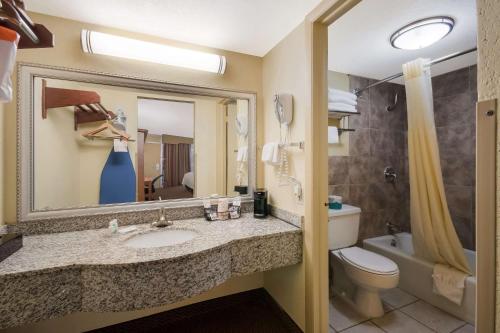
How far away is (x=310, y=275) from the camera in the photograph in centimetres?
139

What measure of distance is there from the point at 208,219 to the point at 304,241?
0.67 meters

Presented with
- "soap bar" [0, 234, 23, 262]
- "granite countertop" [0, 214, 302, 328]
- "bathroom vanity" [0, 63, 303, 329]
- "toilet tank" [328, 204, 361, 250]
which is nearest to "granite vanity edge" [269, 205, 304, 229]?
"bathroom vanity" [0, 63, 303, 329]

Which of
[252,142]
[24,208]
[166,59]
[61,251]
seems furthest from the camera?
[252,142]

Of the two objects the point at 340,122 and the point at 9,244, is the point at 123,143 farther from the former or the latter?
the point at 340,122

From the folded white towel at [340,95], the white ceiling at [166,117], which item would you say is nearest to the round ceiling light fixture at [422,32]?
the folded white towel at [340,95]

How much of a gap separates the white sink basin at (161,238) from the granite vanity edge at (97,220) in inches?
6.9

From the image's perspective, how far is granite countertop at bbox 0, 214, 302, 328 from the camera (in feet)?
3.06

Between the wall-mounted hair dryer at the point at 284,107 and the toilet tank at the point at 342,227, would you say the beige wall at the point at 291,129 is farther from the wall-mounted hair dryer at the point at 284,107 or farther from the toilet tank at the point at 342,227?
the toilet tank at the point at 342,227

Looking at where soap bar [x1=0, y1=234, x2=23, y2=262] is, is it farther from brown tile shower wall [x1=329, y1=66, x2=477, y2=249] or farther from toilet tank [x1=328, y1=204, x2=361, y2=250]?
brown tile shower wall [x1=329, y1=66, x2=477, y2=249]

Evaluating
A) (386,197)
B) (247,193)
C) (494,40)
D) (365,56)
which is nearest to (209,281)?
(247,193)

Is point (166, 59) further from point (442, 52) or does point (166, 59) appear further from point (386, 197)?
point (386, 197)

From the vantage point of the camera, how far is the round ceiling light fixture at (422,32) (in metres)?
1.51

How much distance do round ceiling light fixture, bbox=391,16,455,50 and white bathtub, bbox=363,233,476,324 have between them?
1781 mm

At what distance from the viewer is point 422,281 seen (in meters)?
1.94
